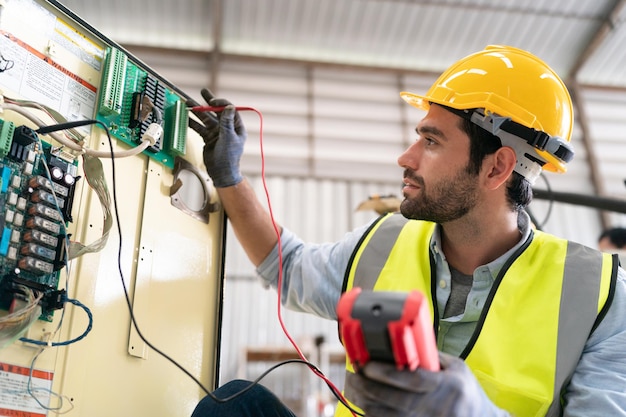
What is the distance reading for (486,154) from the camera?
1.61 meters

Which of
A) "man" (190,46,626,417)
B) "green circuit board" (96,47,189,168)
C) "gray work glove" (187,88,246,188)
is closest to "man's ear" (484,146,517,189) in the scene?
"man" (190,46,626,417)

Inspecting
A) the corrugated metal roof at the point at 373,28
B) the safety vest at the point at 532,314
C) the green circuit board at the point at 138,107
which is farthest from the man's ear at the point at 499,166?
the corrugated metal roof at the point at 373,28

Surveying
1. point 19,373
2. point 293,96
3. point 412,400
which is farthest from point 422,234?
point 293,96

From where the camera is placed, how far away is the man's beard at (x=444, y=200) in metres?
1.56

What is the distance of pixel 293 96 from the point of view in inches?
217

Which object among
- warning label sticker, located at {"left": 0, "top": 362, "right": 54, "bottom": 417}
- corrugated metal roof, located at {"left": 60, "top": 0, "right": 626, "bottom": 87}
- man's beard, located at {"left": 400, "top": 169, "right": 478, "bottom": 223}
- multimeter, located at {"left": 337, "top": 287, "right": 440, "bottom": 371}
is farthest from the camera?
corrugated metal roof, located at {"left": 60, "top": 0, "right": 626, "bottom": 87}

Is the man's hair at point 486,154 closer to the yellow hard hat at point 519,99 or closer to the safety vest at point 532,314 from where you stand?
the yellow hard hat at point 519,99

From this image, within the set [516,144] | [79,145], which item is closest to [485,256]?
[516,144]

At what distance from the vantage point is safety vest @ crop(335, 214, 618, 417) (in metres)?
1.26

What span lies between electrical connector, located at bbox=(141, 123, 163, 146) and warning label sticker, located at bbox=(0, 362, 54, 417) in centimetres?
55

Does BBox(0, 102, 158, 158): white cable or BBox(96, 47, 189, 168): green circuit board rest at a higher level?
BBox(96, 47, 189, 168): green circuit board

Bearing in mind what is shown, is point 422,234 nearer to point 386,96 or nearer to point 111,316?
point 111,316

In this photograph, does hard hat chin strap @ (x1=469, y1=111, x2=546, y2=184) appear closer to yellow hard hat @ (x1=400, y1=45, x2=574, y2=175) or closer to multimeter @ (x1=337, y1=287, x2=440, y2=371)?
yellow hard hat @ (x1=400, y1=45, x2=574, y2=175)

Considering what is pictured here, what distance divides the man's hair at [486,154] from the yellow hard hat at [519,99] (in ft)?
0.08
